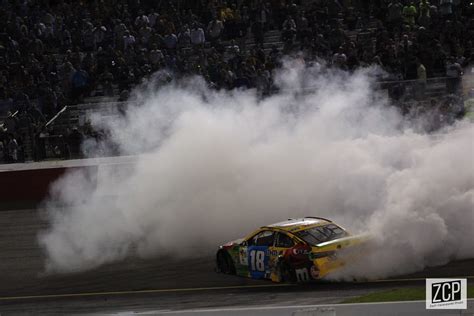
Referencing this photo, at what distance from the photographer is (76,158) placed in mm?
22547

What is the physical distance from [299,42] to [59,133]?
7.18 meters

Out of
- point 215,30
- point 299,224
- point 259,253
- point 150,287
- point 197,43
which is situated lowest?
point 150,287

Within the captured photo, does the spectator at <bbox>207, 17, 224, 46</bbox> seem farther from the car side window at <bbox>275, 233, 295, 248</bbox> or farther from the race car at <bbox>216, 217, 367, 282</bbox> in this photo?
the car side window at <bbox>275, 233, 295, 248</bbox>

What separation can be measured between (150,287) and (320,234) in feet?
9.56

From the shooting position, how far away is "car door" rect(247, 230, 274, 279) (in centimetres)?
1351

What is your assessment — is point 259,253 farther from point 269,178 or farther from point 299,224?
point 269,178

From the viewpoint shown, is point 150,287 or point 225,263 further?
point 225,263

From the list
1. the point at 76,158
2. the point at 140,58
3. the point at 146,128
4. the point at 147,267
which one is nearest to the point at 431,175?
the point at 147,267

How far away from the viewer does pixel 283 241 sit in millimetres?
13297

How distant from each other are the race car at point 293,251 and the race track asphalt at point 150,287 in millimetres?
188

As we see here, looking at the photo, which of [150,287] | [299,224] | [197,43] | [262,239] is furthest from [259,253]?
[197,43]

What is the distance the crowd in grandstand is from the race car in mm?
8246

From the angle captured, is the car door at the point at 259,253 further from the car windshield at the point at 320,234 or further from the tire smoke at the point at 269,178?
the tire smoke at the point at 269,178

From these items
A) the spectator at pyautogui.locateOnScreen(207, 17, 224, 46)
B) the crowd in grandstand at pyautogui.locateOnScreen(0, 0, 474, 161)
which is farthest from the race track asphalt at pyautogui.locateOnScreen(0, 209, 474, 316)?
the spectator at pyautogui.locateOnScreen(207, 17, 224, 46)
